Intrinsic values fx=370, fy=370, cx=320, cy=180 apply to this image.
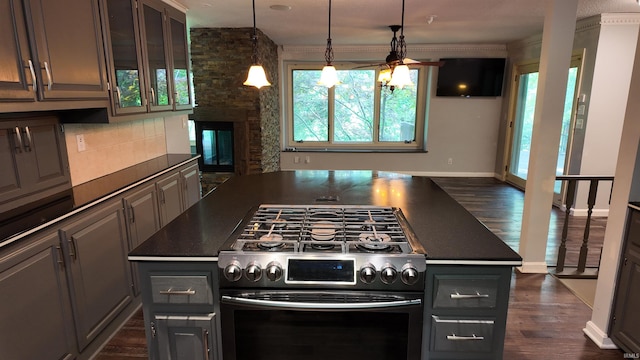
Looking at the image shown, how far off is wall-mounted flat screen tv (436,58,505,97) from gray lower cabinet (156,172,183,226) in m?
5.04

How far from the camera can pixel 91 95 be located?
2.24m

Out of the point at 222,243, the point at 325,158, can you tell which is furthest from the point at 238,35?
the point at 222,243

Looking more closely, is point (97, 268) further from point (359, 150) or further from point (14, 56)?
point (359, 150)

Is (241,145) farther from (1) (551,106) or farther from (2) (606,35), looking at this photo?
(2) (606,35)

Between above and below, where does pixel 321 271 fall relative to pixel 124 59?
below

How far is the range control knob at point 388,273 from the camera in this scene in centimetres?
135

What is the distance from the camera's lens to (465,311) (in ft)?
4.72

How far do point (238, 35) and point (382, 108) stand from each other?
3073 millimetres

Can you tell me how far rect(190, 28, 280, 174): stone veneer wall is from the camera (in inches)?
195

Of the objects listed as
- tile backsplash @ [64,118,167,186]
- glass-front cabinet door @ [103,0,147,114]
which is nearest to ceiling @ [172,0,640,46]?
glass-front cabinet door @ [103,0,147,114]

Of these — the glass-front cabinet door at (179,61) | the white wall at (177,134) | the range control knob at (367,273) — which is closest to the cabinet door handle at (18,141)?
the glass-front cabinet door at (179,61)

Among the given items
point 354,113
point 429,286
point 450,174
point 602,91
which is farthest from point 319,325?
point 450,174

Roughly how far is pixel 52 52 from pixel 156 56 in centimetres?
119

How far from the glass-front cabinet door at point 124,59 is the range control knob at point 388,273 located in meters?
2.12
